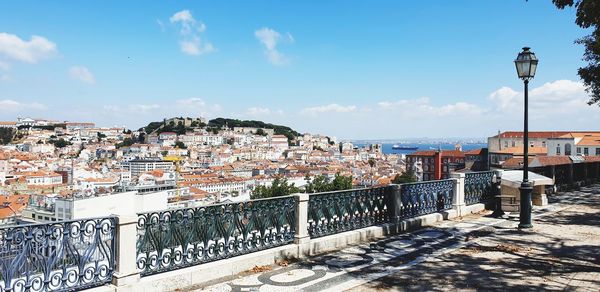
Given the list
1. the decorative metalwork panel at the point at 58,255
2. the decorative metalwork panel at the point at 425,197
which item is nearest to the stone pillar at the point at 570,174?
the decorative metalwork panel at the point at 425,197

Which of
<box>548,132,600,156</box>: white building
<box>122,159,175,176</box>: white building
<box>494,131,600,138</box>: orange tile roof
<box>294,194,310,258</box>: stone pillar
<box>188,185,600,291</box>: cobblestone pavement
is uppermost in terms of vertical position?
<box>494,131,600,138</box>: orange tile roof

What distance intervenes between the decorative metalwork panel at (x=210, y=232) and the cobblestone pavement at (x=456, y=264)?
53cm

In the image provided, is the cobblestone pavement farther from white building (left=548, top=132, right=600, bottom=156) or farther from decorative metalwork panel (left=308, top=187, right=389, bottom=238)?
white building (left=548, top=132, right=600, bottom=156)

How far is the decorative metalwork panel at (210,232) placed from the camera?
5.83 m

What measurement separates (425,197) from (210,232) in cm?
621

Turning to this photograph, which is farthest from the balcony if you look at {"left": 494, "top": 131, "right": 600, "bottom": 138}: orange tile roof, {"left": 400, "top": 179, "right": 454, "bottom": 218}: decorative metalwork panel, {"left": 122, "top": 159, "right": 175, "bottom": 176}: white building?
{"left": 122, "top": 159, "right": 175, "bottom": 176}: white building

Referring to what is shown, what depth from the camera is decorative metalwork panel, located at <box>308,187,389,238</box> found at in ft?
26.2

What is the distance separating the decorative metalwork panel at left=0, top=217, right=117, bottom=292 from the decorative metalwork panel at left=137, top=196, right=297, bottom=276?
1.60ft

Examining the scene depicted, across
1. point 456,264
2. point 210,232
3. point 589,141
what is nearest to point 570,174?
point 456,264

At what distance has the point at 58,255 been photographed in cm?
499

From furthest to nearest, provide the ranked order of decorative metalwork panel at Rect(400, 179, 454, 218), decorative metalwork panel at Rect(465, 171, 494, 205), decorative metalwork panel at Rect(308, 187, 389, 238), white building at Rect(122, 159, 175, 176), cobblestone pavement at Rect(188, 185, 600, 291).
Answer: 1. white building at Rect(122, 159, 175, 176)
2. decorative metalwork panel at Rect(465, 171, 494, 205)
3. decorative metalwork panel at Rect(400, 179, 454, 218)
4. decorative metalwork panel at Rect(308, 187, 389, 238)
5. cobblestone pavement at Rect(188, 185, 600, 291)

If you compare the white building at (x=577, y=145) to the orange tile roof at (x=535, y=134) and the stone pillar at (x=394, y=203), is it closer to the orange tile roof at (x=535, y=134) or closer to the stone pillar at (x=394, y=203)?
the orange tile roof at (x=535, y=134)

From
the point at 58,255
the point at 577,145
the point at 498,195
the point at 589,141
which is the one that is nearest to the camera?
Result: the point at 58,255

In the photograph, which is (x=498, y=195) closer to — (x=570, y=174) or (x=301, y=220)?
(x=301, y=220)
